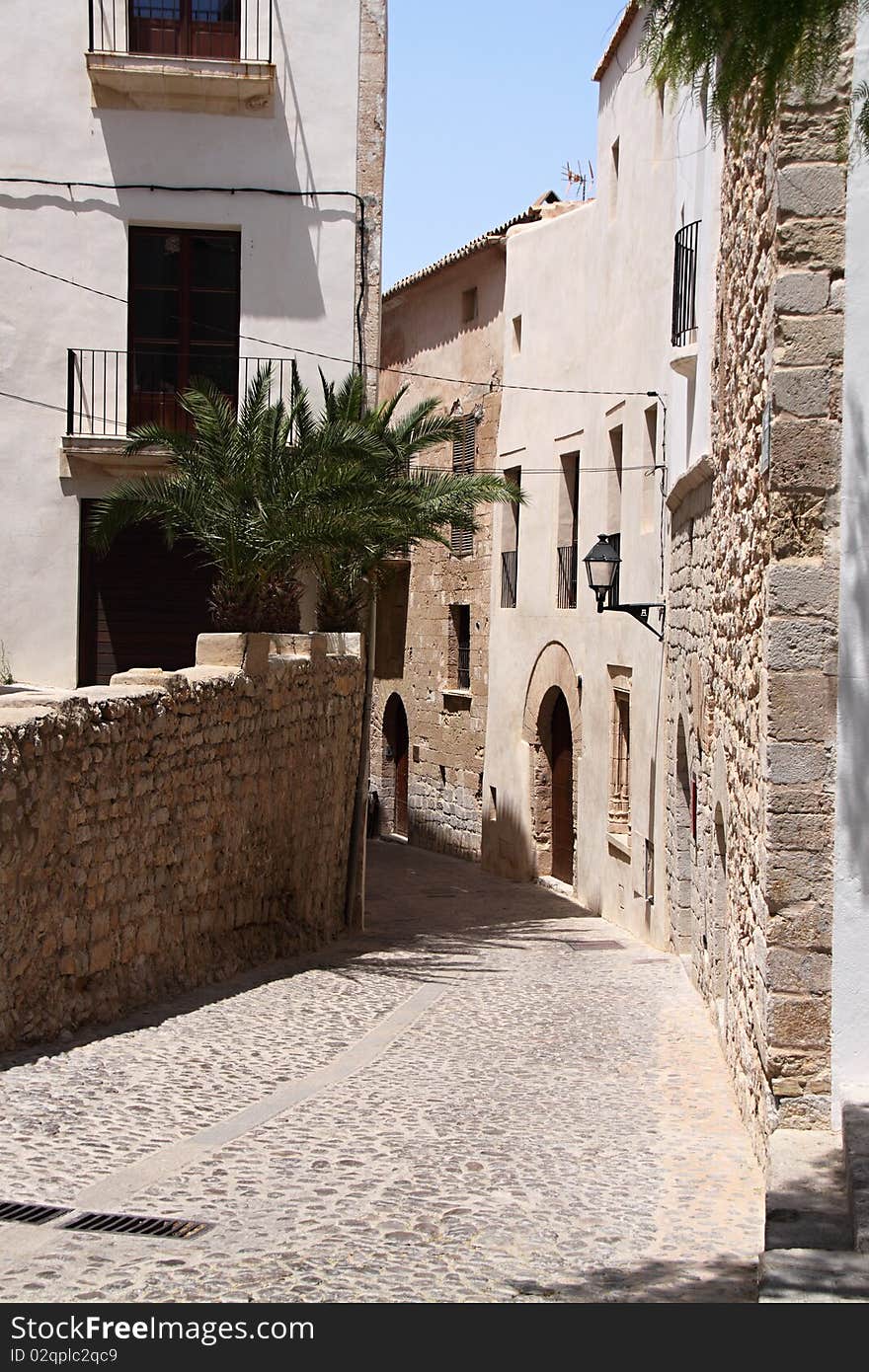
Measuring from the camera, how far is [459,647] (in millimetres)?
26938

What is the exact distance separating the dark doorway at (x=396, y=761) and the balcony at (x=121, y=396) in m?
14.4

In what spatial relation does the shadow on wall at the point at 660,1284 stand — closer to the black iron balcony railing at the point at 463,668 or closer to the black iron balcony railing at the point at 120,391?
the black iron balcony railing at the point at 120,391

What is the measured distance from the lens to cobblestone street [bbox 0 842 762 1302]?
16.0 feet

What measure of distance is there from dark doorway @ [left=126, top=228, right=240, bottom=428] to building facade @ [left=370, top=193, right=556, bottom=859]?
8.06 m

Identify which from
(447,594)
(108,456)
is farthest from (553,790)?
(108,456)

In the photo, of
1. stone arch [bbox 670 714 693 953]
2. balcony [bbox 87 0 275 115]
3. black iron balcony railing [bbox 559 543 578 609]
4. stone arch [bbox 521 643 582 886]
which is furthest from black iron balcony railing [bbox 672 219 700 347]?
stone arch [bbox 521 643 582 886]

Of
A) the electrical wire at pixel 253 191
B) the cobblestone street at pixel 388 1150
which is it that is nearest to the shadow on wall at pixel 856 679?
the cobblestone street at pixel 388 1150

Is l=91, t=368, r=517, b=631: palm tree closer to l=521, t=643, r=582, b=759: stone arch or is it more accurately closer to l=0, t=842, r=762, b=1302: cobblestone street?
l=0, t=842, r=762, b=1302: cobblestone street

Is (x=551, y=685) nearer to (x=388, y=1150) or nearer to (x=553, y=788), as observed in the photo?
(x=553, y=788)

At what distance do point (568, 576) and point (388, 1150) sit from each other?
15012mm

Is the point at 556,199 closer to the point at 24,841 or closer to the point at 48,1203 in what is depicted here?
the point at 24,841

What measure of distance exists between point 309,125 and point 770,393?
1127 cm

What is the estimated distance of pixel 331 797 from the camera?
1404cm

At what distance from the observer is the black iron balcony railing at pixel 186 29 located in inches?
619
